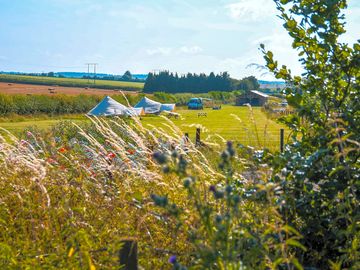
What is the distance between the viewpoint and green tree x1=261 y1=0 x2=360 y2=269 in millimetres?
3414

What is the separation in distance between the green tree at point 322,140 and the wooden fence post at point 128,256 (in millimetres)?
919

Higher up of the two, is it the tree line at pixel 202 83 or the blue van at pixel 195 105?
the tree line at pixel 202 83

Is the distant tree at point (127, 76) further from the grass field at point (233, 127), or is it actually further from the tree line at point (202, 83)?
the grass field at point (233, 127)

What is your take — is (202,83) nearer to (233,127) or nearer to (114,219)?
(233,127)

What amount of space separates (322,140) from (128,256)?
1.49 m

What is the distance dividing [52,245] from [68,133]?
1366cm

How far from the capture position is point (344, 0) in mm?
4109

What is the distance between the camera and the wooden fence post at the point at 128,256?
117 inches

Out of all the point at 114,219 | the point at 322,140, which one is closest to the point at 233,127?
the point at 114,219

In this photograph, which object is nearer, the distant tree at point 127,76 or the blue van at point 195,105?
the blue van at point 195,105

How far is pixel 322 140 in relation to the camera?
360 cm

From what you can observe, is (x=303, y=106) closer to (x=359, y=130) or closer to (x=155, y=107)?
(x=359, y=130)

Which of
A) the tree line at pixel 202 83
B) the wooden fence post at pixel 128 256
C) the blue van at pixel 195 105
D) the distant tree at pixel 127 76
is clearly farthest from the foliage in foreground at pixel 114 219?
the distant tree at pixel 127 76

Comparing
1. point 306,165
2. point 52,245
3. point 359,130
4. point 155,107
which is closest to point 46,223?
point 52,245
